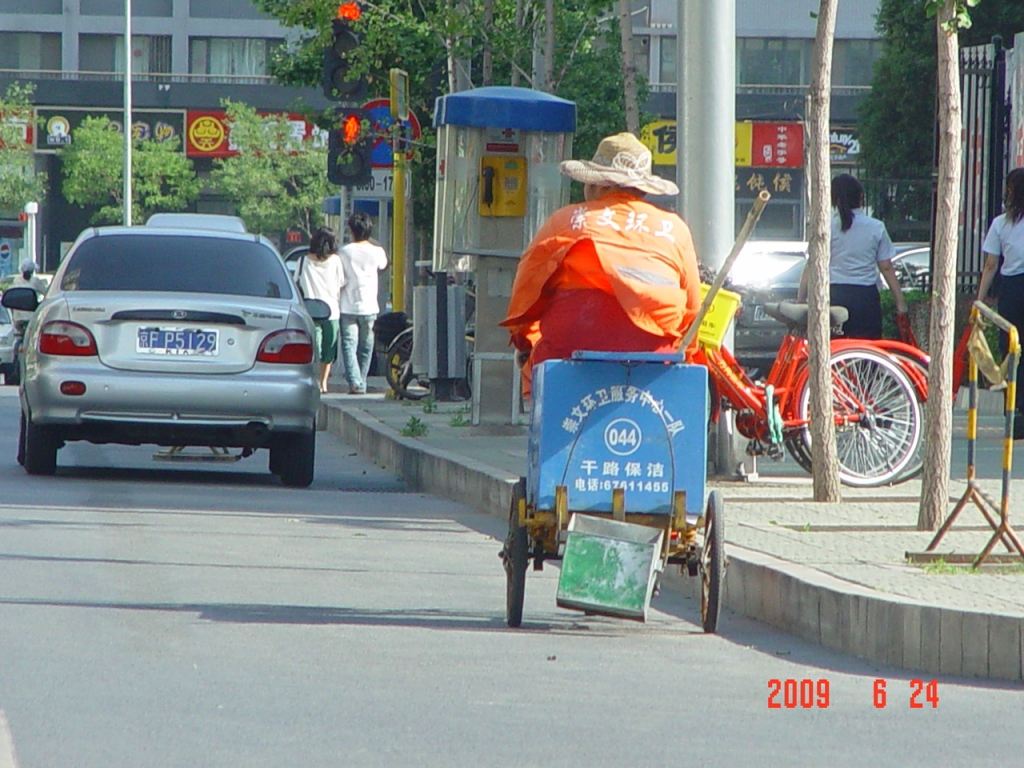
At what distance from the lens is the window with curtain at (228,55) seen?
77.8 metres

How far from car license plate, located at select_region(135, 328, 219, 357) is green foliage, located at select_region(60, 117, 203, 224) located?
198 ft

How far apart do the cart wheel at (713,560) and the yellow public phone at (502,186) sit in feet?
29.5

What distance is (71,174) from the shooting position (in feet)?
237

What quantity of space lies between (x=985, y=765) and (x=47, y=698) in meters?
2.51

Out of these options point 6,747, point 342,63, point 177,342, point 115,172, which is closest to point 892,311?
point 342,63

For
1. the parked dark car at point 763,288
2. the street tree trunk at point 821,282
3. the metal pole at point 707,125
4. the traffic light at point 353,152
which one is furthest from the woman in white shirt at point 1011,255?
the traffic light at point 353,152

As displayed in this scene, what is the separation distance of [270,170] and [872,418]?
6318cm

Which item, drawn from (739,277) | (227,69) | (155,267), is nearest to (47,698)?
(155,267)

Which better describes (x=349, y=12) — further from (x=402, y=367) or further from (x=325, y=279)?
(x=402, y=367)

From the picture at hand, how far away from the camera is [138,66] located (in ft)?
253

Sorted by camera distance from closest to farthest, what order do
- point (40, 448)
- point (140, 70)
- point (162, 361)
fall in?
1. point (162, 361)
2. point (40, 448)
3. point (140, 70)

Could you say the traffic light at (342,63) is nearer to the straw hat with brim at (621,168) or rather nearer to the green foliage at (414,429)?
the green foliage at (414,429)

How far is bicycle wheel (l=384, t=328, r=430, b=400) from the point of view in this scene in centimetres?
1864

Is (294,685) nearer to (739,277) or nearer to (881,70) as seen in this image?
(739,277)
